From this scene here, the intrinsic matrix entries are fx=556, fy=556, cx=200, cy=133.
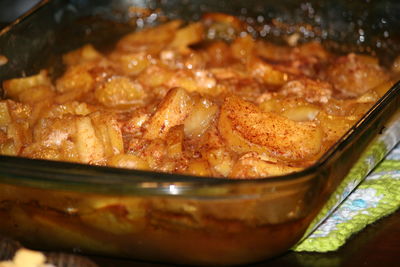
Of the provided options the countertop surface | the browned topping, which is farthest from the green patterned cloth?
the browned topping

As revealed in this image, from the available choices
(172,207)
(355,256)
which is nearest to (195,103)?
(172,207)

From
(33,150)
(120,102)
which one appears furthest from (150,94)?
(33,150)

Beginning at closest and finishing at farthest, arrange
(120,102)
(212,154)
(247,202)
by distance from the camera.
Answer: (247,202), (212,154), (120,102)

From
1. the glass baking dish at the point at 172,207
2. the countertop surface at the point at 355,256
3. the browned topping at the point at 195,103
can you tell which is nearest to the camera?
the glass baking dish at the point at 172,207

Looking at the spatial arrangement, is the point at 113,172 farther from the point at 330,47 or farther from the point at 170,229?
the point at 330,47

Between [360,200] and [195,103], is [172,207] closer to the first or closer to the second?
[195,103]

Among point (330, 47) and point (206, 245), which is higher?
point (330, 47)

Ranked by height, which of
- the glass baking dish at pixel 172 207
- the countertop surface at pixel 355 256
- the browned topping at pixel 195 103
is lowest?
the countertop surface at pixel 355 256

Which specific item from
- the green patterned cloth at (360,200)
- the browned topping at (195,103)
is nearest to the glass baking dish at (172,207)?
the green patterned cloth at (360,200)

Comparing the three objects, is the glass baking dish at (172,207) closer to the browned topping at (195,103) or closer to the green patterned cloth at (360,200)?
the green patterned cloth at (360,200)
